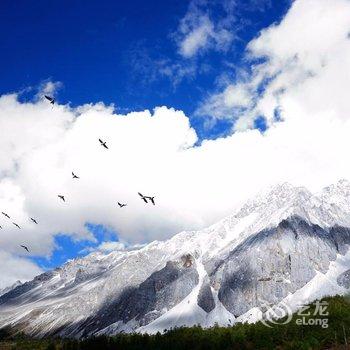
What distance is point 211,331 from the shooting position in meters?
49.2

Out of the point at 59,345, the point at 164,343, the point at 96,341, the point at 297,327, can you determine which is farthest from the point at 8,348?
the point at 297,327

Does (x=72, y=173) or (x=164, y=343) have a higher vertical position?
(x=72, y=173)

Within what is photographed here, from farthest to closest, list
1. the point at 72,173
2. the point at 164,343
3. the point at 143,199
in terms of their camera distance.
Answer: the point at 72,173
the point at 143,199
the point at 164,343

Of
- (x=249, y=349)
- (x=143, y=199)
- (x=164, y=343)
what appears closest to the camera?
(x=249, y=349)

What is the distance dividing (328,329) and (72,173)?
33661 millimetres

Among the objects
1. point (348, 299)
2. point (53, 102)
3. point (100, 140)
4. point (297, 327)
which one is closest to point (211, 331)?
point (297, 327)

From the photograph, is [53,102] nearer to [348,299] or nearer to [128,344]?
[128,344]

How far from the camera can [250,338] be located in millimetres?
45406

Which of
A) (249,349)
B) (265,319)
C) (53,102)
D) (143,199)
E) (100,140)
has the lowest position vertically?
(249,349)

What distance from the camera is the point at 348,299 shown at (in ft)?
162

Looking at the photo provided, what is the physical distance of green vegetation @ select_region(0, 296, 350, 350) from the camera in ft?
137

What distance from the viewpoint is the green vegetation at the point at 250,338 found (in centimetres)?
4172

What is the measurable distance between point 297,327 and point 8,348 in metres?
31.5

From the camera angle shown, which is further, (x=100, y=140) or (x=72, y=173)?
(x=72, y=173)
